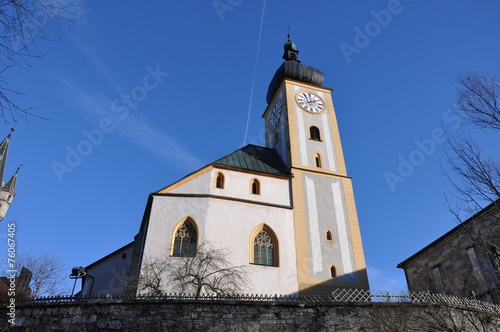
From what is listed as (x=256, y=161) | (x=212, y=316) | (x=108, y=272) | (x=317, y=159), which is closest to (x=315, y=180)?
(x=317, y=159)

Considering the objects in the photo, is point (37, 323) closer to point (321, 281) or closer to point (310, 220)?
point (321, 281)

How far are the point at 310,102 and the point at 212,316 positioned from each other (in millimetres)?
18295

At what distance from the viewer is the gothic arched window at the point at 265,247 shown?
16.8 meters

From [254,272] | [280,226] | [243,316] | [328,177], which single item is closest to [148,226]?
[254,272]

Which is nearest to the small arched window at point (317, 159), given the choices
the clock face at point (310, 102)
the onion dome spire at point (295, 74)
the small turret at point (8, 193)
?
the clock face at point (310, 102)

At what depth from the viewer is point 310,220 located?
18625 millimetres

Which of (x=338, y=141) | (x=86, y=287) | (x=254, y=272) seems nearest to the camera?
(x=254, y=272)

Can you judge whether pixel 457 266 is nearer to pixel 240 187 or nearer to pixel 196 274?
pixel 240 187

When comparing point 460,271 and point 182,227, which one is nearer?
point 182,227

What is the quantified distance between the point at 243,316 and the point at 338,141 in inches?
611

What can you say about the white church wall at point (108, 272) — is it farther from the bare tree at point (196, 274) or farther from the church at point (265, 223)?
the bare tree at point (196, 274)

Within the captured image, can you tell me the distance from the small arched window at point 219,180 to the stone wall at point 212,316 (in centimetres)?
866

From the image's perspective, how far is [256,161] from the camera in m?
A: 21.4

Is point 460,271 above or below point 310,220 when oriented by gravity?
below
